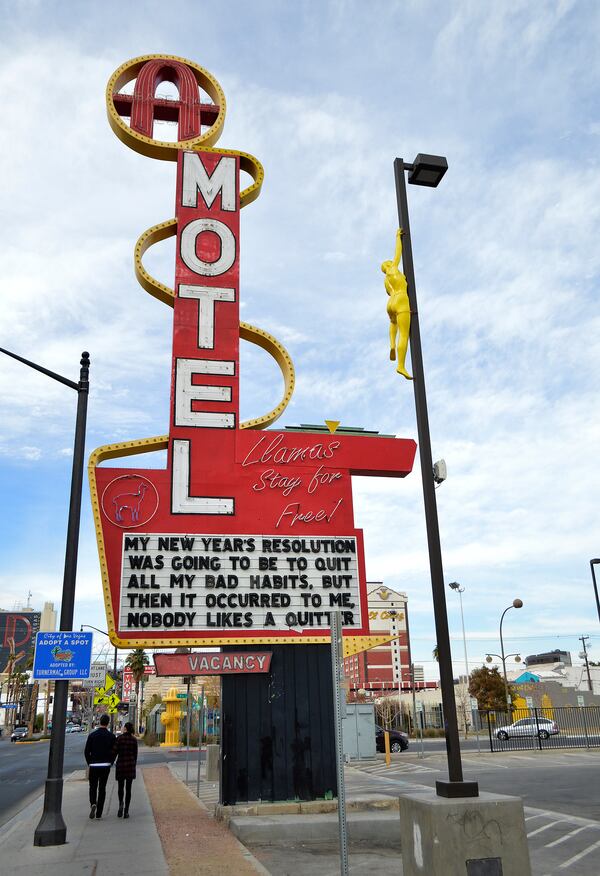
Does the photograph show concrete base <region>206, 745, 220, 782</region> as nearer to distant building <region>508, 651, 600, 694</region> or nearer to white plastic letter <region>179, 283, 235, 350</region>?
white plastic letter <region>179, 283, 235, 350</region>

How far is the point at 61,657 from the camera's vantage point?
12422 mm

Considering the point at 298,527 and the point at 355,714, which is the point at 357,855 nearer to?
the point at 298,527

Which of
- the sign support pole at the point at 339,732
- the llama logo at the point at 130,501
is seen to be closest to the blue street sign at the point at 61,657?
the llama logo at the point at 130,501

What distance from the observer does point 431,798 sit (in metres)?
6.90

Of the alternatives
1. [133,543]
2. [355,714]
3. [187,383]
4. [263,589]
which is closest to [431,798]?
[263,589]

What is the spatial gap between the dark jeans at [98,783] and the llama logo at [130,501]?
16.5 feet

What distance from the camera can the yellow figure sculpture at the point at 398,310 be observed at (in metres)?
8.98

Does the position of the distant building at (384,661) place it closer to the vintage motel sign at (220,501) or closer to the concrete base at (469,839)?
the vintage motel sign at (220,501)

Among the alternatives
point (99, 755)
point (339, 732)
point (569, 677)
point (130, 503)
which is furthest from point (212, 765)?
point (569, 677)

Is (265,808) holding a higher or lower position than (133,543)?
lower

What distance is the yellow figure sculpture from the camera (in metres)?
8.98

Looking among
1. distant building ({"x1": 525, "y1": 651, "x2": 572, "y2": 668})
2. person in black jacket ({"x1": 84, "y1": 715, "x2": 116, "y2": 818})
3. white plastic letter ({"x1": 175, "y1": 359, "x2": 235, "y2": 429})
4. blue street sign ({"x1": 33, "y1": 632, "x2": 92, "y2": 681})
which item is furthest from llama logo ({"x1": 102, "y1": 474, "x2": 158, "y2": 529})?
distant building ({"x1": 525, "y1": 651, "x2": 572, "y2": 668})

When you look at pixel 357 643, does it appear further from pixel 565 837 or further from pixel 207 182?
pixel 207 182

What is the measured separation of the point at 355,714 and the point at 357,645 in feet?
53.2
